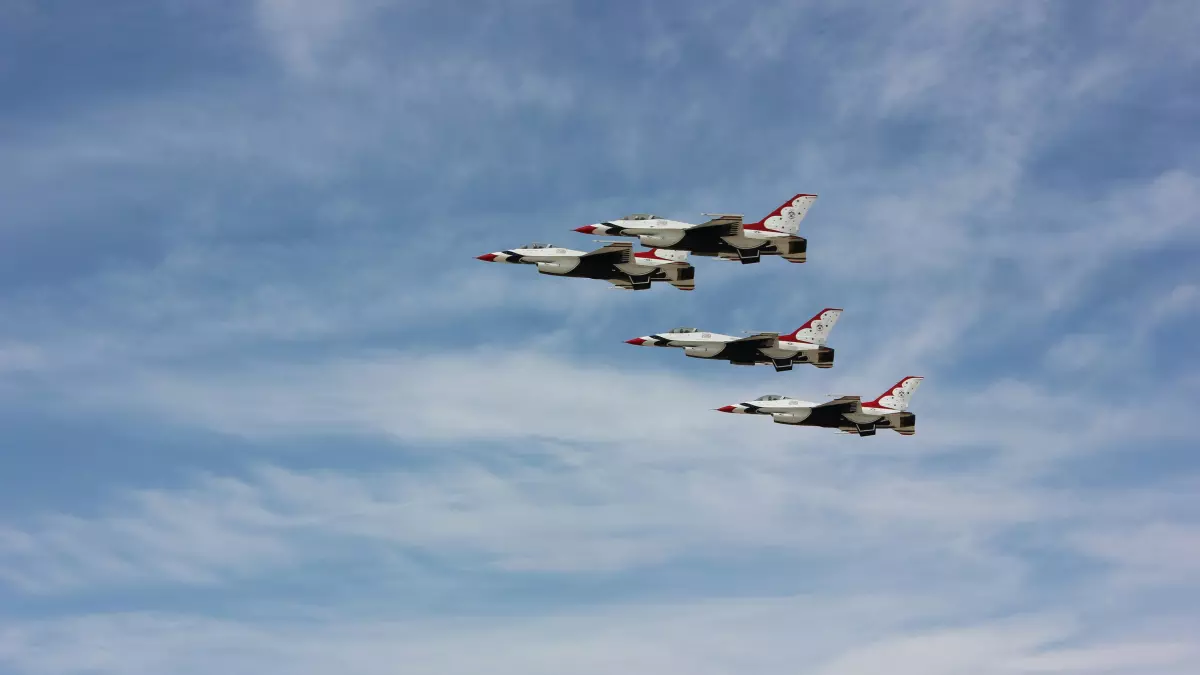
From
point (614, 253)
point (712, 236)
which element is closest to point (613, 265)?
point (614, 253)

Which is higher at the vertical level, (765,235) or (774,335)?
(765,235)

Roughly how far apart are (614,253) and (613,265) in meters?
2.03

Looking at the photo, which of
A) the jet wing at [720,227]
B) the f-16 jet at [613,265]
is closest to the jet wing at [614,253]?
the f-16 jet at [613,265]

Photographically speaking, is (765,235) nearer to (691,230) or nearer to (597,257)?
(691,230)

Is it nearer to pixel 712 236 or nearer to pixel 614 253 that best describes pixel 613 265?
pixel 614 253

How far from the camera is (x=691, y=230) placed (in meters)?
193

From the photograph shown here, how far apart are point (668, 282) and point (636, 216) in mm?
11446

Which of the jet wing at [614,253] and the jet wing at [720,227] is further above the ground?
the jet wing at [720,227]

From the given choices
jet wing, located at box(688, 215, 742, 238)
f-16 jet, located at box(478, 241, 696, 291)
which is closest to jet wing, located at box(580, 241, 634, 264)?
f-16 jet, located at box(478, 241, 696, 291)

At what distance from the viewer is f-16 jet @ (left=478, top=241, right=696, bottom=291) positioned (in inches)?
7702

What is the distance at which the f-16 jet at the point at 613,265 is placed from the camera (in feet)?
642

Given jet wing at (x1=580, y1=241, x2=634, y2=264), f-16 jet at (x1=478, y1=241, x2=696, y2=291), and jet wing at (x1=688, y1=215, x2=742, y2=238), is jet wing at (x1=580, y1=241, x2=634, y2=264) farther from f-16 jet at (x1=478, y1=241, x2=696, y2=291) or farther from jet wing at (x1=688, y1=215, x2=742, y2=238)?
jet wing at (x1=688, y1=215, x2=742, y2=238)

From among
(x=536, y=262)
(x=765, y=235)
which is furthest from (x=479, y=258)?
(x=765, y=235)

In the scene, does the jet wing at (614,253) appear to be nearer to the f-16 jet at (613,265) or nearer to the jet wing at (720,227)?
the f-16 jet at (613,265)
